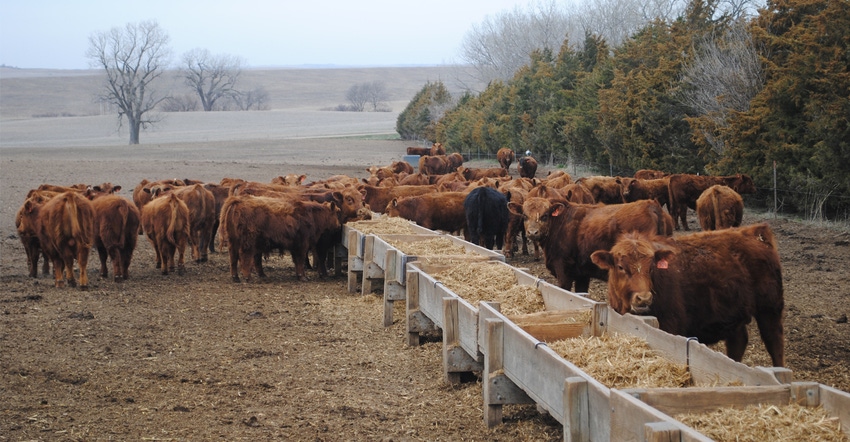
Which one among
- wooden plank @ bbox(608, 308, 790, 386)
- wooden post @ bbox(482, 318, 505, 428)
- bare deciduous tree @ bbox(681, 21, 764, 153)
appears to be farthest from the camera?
bare deciduous tree @ bbox(681, 21, 764, 153)

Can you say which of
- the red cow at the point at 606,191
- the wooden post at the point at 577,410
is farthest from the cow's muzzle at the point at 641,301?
the red cow at the point at 606,191

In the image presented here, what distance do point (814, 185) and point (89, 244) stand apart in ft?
52.6

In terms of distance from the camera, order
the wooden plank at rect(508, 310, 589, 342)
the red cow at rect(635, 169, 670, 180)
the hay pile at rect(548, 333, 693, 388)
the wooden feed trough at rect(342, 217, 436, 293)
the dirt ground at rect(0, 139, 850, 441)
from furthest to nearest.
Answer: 1. the red cow at rect(635, 169, 670, 180)
2. the wooden feed trough at rect(342, 217, 436, 293)
3. the wooden plank at rect(508, 310, 589, 342)
4. the dirt ground at rect(0, 139, 850, 441)
5. the hay pile at rect(548, 333, 693, 388)

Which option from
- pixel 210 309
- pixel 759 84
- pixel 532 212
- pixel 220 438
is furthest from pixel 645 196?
pixel 220 438

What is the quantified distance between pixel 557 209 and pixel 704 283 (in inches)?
168

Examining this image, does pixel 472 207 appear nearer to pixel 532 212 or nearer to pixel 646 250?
pixel 532 212

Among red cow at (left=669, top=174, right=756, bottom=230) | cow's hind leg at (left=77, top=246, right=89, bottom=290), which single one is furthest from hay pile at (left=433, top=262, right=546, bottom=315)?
red cow at (left=669, top=174, right=756, bottom=230)

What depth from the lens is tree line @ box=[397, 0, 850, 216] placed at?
19984mm

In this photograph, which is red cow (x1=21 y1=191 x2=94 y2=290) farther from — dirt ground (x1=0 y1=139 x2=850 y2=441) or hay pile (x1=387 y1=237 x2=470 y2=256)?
hay pile (x1=387 y1=237 x2=470 y2=256)

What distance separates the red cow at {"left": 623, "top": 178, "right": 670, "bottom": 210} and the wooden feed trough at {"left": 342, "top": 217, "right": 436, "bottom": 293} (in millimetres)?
7957

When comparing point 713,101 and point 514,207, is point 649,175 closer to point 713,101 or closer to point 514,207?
point 713,101

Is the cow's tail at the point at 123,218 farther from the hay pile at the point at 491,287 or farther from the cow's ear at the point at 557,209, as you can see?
the cow's ear at the point at 557,209

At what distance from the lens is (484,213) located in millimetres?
17062

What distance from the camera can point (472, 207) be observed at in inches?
675
